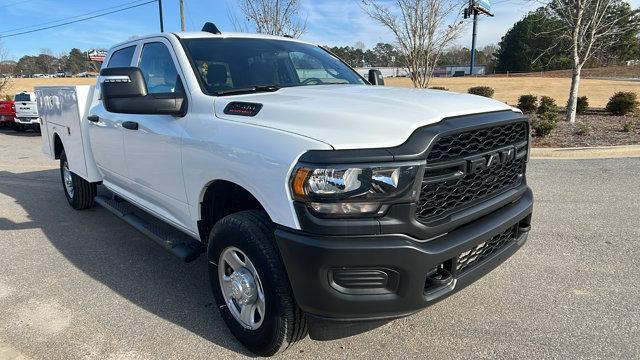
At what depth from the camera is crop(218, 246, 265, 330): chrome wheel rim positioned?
104 inches

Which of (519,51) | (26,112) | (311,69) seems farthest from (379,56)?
(519,51)

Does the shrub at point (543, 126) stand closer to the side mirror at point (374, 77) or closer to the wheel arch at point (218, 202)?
the side mirror at point (374, 77)

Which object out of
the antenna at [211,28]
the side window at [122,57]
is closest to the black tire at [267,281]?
the antenna at [211,28]

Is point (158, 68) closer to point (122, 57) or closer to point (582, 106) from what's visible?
point (122, 57)

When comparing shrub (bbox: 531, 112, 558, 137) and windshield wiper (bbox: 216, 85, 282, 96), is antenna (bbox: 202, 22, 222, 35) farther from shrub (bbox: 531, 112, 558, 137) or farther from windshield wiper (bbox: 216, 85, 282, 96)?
shrub (bbox: 531, 112, 558, 137)

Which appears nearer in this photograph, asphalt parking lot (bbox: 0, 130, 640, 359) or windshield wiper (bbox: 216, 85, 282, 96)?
asphalt parking lot (bbox: 0, 130, 640, 359)

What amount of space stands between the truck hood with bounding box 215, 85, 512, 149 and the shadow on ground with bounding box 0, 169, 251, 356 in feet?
4.73

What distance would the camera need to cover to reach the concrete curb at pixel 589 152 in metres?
8.33

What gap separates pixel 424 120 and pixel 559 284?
6.98ft

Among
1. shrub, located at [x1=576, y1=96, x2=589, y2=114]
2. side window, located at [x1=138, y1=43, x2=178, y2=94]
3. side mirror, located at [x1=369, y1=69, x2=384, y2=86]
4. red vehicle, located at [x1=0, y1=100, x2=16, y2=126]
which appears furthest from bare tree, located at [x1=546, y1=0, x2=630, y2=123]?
red vehicle, located at [x1=0, y1=100, x2=16, y2=126]

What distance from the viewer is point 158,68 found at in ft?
12.1

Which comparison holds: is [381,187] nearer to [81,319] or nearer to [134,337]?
[134,337]

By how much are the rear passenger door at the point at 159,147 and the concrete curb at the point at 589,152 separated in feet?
23.8

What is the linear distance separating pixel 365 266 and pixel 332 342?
38.3 inches
